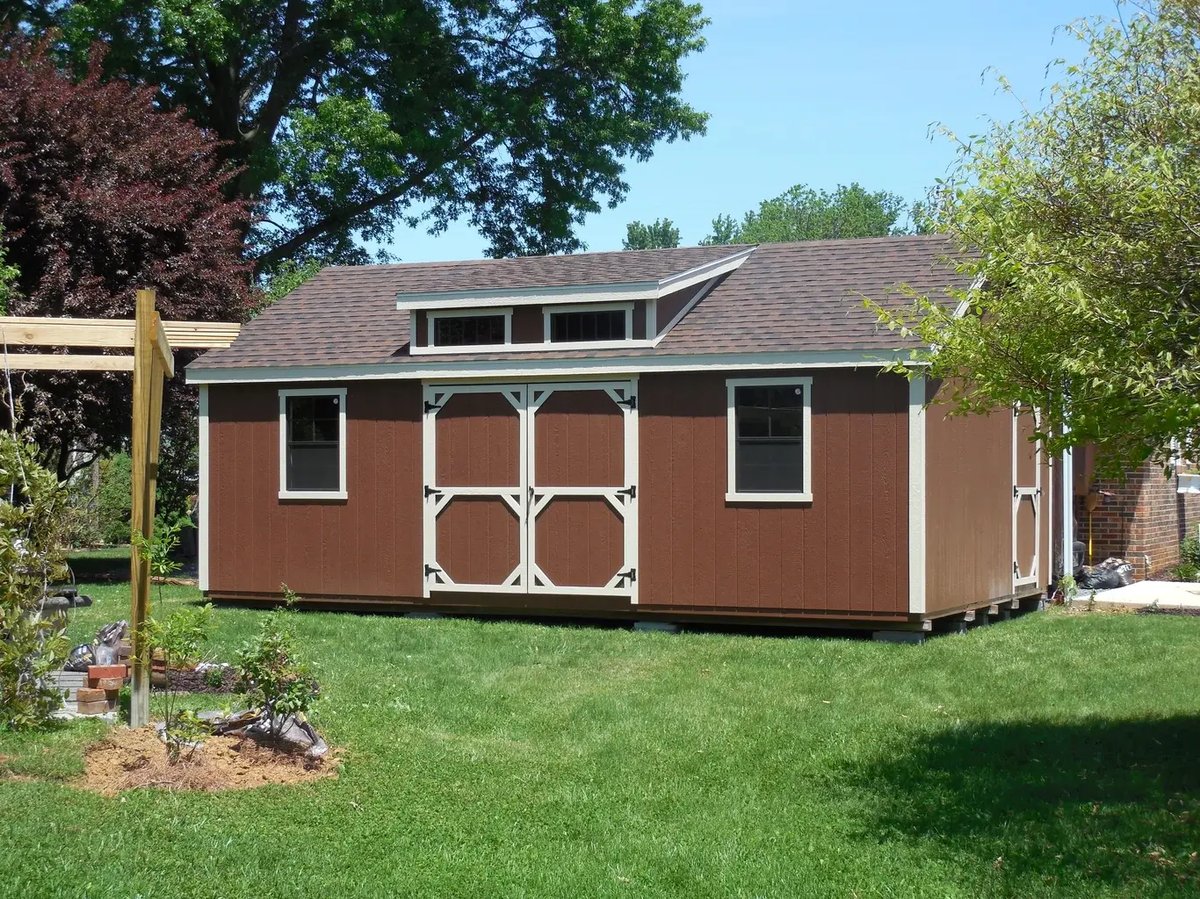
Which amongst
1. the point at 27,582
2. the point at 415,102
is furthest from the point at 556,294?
the point at 415,102

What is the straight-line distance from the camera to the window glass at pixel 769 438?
12703 millimetres

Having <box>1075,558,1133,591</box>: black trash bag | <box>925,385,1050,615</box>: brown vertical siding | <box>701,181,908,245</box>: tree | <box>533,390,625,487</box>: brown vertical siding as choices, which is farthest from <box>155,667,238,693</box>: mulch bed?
<box>701,181,908,245</box>: tree

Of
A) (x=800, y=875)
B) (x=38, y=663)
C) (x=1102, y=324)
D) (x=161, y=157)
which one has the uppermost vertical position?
(x=161, y=157)

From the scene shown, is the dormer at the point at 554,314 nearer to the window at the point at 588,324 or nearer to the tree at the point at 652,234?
the window at the point at 588,324

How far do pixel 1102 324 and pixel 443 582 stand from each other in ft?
28.7

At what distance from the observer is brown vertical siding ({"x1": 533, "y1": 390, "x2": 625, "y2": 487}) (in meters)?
13.4

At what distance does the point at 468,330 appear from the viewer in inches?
553

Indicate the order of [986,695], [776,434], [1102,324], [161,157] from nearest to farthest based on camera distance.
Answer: [1102,324] < [986,695] < [776,434] < [161,157]

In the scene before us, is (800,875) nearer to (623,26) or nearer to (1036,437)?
(1036,437)

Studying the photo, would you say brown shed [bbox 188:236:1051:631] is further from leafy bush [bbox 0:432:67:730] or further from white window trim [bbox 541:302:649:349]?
leafy bush [bbox 0:432:67:730]

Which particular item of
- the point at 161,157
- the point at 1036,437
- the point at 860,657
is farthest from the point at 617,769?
the point at 161,157

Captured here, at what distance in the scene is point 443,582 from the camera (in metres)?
14.0

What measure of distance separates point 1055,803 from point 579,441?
744 cm

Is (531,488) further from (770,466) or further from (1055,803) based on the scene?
(1055,803)
